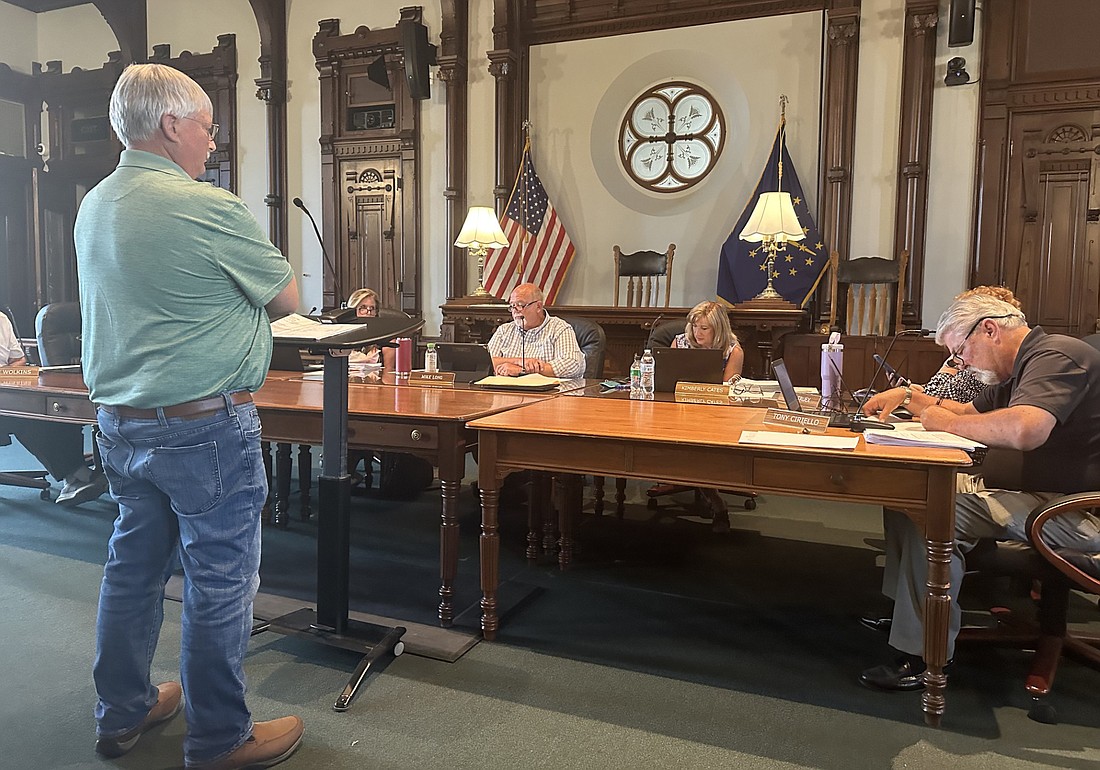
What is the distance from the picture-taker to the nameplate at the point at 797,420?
2293 mm

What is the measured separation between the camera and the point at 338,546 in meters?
2.25

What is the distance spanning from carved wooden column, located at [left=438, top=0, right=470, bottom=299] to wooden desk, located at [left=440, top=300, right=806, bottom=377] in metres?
0.59

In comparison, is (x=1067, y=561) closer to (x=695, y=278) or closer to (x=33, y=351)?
(x=695, y=278)

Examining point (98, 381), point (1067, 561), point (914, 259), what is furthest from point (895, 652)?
point (914, 259)

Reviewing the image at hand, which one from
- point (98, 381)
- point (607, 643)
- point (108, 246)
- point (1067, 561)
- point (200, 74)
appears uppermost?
point (200, 74)

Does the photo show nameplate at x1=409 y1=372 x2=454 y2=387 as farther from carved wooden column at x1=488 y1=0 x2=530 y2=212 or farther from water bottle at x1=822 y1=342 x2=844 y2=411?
carved wooden column at x1=488 y1=0 x2=530 y2=212

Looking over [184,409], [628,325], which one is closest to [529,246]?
[628,325]

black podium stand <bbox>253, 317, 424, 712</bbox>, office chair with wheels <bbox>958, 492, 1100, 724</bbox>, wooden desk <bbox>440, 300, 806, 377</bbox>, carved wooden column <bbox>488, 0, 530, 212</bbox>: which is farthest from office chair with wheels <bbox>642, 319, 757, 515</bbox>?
carved wooden column <bbox>488, 0, 530, 212</bbox>

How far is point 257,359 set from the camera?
1.74 m

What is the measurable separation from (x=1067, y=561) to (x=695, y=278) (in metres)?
4.46

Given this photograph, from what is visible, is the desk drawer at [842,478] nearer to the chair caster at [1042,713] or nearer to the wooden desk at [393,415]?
the chair caster at [1042,713]

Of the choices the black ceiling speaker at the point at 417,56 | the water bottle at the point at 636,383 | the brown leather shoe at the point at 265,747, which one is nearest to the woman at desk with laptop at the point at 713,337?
the water bottle at the point at 636,383

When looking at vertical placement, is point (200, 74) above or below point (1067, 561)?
above

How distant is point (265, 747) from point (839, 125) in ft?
17.8
